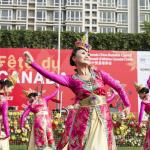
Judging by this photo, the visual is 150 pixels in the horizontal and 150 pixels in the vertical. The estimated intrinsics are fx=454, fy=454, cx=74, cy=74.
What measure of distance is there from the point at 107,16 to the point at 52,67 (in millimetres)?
40598

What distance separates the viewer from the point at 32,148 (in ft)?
28.5

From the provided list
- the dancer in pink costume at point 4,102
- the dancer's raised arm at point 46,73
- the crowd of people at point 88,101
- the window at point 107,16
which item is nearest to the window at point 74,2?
the window at point 107,16

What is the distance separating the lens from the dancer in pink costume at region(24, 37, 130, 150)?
14.3 feet

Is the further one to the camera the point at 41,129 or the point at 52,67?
the point at 52,67

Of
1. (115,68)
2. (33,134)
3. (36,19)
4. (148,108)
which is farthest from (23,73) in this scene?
(36,19)

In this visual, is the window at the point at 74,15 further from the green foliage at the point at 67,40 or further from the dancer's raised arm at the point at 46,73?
the dancer's raised arm at the point at 46,73

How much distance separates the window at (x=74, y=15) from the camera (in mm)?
57844

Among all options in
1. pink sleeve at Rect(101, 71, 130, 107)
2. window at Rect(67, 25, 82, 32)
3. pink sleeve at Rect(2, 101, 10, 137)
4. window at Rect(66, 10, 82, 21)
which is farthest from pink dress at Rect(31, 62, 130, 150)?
window at Rect(66, 10, 82, 21)

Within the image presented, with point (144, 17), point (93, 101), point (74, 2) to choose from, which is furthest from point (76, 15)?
point (93, 101)

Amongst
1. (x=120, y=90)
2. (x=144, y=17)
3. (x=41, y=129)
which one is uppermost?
(x=144, y=17)

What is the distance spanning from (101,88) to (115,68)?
15.9 meters

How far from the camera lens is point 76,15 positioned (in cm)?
5828

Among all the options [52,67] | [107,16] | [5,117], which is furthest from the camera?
[107,16]

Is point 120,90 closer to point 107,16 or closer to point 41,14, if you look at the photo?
point 41,14
